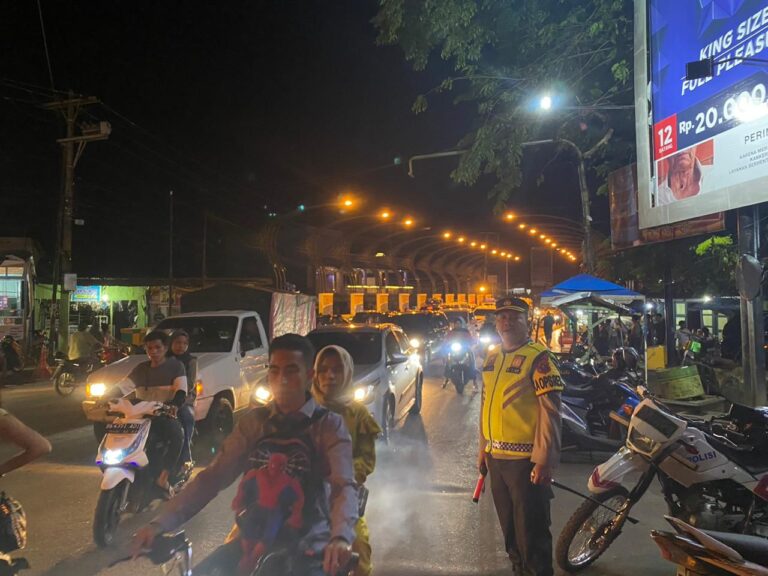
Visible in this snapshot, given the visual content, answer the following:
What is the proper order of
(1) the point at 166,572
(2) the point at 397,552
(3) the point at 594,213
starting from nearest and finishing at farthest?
(1) the point at 166,572 → (2) the point at 397,552 → (3) the point at 594,213

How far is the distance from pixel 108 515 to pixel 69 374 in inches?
396

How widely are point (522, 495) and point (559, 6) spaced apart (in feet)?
32.5

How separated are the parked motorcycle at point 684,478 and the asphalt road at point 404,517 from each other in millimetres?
329

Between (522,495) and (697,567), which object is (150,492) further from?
(697,567)

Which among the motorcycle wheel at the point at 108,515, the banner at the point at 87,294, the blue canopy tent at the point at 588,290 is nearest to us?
the motorcycle wheel at the point at 108,515

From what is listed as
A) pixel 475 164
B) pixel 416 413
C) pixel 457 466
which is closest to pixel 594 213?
pixel 475 164

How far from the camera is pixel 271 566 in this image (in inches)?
85.2

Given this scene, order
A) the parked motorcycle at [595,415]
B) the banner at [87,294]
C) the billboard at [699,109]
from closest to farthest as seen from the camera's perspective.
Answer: the billboard at [699,109] → the parked motorcycle at [595,415] → the banner at [87,294]

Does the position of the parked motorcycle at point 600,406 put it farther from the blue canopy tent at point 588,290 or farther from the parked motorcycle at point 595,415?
the blue canopy tent at point 588,290

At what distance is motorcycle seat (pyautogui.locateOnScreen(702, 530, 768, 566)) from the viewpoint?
267cm

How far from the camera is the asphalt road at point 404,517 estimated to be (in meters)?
4.43

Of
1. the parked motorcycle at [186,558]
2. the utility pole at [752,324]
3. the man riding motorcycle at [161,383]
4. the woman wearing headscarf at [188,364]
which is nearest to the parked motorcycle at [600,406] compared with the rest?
the utility pole at [752,324]

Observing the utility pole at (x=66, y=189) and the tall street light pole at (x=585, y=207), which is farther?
the utility pole at (x=66, y=189)

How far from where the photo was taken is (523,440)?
3.68 metres
